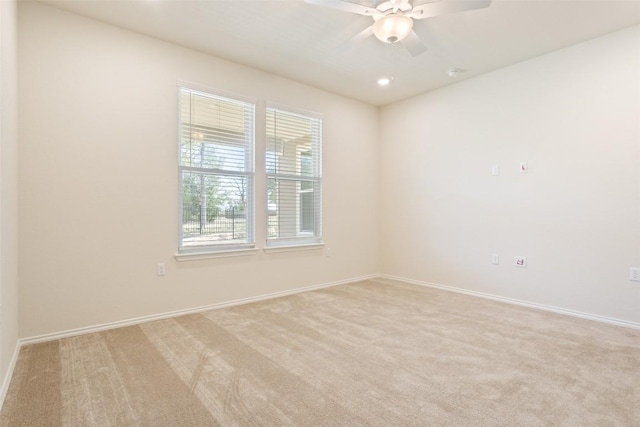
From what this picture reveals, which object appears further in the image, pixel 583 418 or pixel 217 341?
pixel 217 341

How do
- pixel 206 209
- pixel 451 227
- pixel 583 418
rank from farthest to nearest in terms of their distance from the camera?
pixel 451 227
pixel 206 209
pixel 583 418

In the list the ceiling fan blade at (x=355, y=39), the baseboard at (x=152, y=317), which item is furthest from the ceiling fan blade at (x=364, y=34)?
the baseboard at (x=152, y=317)

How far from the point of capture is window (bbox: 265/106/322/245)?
4059 mm

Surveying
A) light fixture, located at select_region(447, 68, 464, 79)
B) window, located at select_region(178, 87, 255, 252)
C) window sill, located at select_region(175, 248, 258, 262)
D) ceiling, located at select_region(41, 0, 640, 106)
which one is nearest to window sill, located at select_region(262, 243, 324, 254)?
window sill, located at select_region(175, 248, 258, 262)

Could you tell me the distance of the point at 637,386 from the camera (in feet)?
6.42

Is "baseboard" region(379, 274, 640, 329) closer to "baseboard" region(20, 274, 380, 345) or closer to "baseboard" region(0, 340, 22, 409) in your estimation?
"baseboard" region(20, 274, 380, 345)

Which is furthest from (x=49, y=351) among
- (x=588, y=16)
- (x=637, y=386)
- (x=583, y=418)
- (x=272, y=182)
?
(x=588, y=16)

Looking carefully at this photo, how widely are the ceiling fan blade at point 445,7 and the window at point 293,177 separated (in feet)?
7.03

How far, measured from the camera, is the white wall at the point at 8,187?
1914 millimetres

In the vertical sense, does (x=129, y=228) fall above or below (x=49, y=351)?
above

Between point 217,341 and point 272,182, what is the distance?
79.6 inches

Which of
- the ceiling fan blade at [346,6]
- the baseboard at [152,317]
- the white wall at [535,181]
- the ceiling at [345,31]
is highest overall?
the ceiling at [345,31]

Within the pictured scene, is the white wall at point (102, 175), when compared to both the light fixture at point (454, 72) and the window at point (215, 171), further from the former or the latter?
the light fixture at point (454, 72)

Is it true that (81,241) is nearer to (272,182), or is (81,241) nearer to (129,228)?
(129,228)
